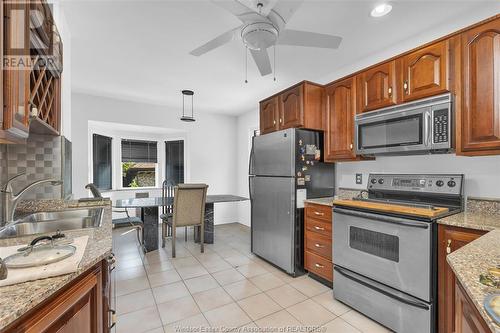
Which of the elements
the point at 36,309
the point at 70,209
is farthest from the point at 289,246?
the point at 36,309

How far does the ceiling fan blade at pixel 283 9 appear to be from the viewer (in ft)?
4.65

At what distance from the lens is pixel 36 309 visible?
0.74m

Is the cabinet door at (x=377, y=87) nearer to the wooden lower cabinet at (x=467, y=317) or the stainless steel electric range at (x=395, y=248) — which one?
the stainless steel electric range at (x=395, y=248)

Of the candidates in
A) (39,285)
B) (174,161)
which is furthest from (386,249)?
(174,161)

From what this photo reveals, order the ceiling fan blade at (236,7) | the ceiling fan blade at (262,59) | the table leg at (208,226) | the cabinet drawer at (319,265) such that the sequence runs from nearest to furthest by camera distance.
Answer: the ceiling fan blade at (236,7)
the ceiling fan blade at (262,59)
the cabinet drawer at (319,265)
the table leg at (208,226)

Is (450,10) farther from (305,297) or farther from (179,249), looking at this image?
(179,249)

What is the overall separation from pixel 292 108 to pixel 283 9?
149 centimetres

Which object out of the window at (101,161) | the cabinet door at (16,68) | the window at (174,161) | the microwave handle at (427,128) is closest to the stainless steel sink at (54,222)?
the cabinet door at (16,68)

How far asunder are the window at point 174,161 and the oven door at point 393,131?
3.88m

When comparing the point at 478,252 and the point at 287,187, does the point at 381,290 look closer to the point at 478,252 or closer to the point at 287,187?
the point at 478,252

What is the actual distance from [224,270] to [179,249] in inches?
41.9

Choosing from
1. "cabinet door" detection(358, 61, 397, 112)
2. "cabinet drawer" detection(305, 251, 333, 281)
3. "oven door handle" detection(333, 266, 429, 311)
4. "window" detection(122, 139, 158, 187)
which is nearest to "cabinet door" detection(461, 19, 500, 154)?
"cabinet door" detection(358, 61, 397, 112)

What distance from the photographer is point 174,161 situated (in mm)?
5434

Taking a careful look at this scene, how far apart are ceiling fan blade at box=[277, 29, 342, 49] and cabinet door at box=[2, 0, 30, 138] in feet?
4.67
